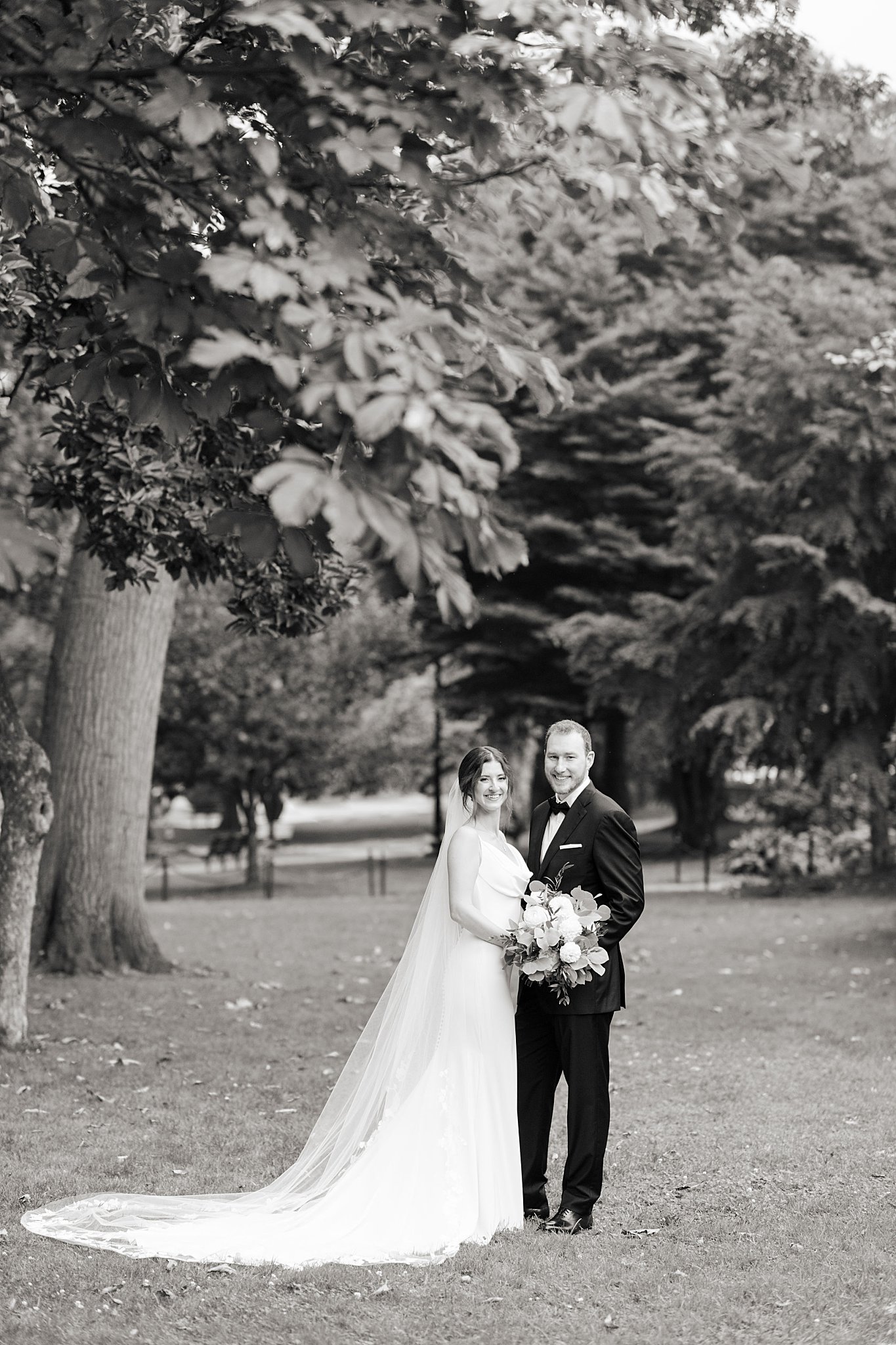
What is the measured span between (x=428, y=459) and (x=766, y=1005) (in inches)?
383

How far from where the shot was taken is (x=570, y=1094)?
6.39 meters

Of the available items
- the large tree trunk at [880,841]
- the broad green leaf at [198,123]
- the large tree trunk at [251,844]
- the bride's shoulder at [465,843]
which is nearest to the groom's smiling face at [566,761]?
the bride's shoulder at [465,843]

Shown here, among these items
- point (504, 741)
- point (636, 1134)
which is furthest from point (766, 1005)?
point (504, 741)

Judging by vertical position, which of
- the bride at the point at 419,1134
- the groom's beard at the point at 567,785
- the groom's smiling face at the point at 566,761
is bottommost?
the bride at the point at 419,1134

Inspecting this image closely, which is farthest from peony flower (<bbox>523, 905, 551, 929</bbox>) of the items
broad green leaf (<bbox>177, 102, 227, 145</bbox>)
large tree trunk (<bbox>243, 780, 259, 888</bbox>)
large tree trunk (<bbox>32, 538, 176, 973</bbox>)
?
large tree trunk (<bbox>243, 780, 259, 888</bbox>)

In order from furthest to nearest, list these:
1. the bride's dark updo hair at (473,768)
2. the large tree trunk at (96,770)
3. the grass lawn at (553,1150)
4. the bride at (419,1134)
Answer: the large tree trunk at (96,770) → the bride's dark updo hair at (473,768) → the bride at (419,1134) → the grass lawn at (553,1150)

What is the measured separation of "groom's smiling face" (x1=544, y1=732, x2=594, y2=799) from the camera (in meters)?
6.38

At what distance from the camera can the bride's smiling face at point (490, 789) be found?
6.55m

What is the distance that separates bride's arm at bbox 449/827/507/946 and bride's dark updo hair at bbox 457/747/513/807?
0.19 m

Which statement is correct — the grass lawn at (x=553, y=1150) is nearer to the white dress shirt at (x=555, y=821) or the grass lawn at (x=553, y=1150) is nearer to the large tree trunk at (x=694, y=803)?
the white dress shirt at (x=555, y=821)

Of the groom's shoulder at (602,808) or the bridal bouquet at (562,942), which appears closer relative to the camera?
the bridal bouquet at (562,942)

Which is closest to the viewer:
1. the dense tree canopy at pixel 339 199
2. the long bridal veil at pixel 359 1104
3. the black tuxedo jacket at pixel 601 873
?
the dense tree canopy at pixel 339 199

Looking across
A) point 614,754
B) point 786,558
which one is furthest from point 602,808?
point 614,754

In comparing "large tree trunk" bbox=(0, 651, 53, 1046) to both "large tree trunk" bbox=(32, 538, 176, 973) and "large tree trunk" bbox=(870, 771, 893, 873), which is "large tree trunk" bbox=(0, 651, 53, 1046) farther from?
"large tree trunk" bbox=(870, 771, 893, 873)
